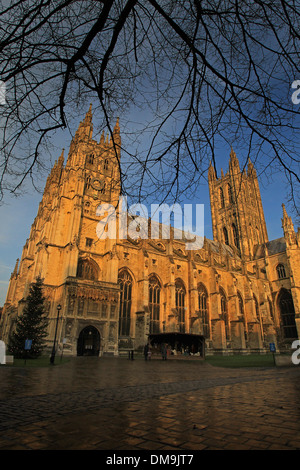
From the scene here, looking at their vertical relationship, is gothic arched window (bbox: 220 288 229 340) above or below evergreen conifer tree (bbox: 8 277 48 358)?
above

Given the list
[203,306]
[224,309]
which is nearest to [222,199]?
[224,309]

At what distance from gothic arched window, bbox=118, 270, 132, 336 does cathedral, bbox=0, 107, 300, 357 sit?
0.11 metres

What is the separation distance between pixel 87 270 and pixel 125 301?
208 inches

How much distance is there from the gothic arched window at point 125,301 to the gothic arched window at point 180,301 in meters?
7.16

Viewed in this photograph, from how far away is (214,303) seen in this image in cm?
3550

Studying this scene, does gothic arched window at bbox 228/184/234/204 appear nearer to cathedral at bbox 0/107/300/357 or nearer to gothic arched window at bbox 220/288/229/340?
cathedral at bbox 0/107/300/357

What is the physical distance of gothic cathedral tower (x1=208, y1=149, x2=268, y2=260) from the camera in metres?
52.6

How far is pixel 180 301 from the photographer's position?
34.0 m

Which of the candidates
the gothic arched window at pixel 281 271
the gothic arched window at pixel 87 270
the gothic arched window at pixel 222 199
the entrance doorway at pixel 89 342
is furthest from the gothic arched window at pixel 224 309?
the gothic arched window at pixel 222 199

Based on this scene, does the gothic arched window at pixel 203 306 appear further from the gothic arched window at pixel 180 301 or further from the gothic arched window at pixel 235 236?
the gothic arched window at pixel 235 236

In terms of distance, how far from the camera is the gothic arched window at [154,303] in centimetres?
2977

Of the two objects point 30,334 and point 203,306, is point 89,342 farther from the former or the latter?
point 203,306

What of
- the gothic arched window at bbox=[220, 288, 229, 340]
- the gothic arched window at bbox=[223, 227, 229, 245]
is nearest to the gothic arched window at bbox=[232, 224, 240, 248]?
the gothic arched window at bbox=[223, 227, 229, 245]
